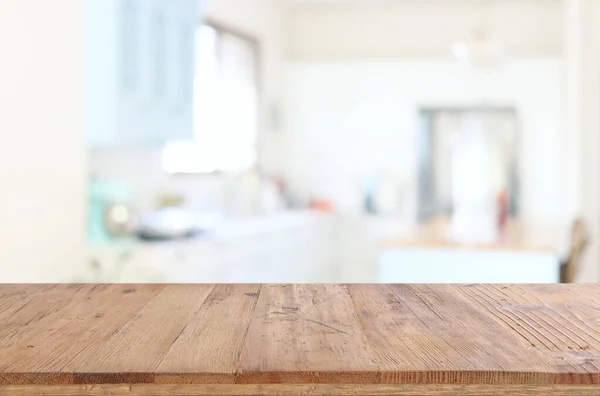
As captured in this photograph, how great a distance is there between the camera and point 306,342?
0.95 m

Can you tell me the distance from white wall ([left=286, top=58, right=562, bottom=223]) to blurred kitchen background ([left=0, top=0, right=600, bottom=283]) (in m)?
0.01

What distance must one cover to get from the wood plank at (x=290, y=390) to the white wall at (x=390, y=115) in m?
6.08

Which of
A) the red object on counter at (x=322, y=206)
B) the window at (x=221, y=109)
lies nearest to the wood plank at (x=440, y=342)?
the window at (x=221, y=109)

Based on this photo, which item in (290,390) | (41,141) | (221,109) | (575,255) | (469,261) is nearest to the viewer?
(290,390)

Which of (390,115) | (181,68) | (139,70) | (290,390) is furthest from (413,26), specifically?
(290,390)

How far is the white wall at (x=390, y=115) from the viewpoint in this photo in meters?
6.71

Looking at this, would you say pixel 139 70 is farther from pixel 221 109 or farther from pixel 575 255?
pixel 221 109

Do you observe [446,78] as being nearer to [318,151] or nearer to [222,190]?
[318,151]

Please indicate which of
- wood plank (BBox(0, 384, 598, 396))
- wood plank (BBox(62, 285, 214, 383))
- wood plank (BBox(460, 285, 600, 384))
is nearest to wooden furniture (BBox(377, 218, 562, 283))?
wood plank (BBox(460, 285, 600, 384))

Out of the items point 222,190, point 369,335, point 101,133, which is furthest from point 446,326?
point 222,190

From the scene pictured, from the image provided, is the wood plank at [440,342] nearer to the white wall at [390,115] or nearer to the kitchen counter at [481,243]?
the kitchen counter at [481,243]

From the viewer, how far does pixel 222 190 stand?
5508mm

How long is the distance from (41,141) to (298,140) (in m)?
4.55

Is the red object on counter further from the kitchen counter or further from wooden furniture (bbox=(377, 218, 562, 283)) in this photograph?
wooden furniture (bbox=(377, 218, 562, 283))
